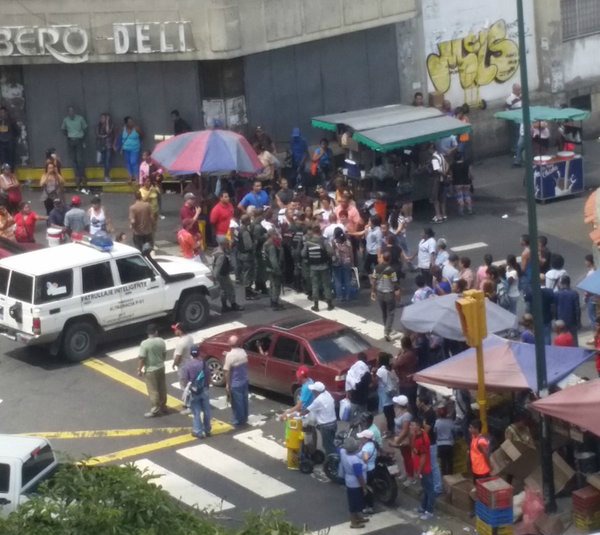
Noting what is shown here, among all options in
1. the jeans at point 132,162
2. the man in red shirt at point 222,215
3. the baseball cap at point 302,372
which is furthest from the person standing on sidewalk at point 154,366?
the jeans at point 132,162

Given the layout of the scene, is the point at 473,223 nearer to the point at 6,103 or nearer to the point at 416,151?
the point at 416,151

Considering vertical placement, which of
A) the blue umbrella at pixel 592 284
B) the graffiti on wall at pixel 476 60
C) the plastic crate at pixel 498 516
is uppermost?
the graffiti on wall at pixel 476 60

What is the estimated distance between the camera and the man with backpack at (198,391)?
20.2 meters

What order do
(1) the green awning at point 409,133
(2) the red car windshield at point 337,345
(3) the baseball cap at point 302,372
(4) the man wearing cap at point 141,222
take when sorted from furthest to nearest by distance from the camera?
(1) the green awning at point 409,133 → (4) the man wearing cap at point 141,222 → (2) the red car windshield at point 337,345 → (3) the baseball cap at point 302,372

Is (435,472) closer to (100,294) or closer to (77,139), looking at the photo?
(100,294)

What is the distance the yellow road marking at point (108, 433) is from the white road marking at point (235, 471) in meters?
0.73

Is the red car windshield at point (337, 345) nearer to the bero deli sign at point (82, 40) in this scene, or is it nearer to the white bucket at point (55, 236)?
the white bucket at point (55, 236)

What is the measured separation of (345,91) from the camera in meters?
33.7

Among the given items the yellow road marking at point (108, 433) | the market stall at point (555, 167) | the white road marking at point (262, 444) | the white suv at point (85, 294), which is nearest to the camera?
the white road marking at point (262, 444)

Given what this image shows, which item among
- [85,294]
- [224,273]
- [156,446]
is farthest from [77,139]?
[156,446]

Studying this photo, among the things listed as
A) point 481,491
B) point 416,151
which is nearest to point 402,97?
point 416,151

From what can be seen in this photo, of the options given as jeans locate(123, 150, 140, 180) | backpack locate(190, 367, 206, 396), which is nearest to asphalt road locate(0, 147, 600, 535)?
backpack locate(190, 367, 206, 396)

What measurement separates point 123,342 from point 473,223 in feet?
29.0

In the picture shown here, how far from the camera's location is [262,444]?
800 inches
